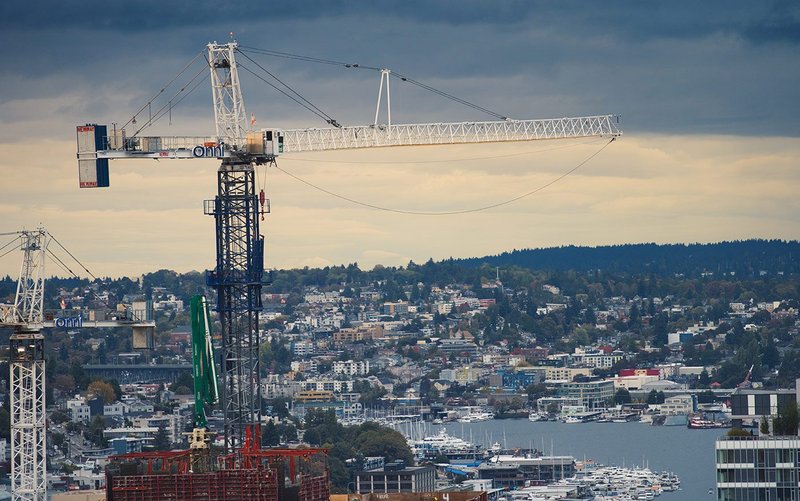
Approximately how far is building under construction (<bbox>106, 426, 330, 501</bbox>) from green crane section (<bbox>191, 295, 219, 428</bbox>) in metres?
7.82

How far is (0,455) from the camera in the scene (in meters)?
174

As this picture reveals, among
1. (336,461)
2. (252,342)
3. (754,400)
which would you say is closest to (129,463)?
(252,342)

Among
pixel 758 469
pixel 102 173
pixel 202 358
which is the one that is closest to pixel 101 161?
pixel 102 173

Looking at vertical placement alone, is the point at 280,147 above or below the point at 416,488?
above

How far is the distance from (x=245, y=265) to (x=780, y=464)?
24.8 meters

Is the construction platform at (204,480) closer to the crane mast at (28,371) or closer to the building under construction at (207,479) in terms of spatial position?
the building under construction at (207,479)

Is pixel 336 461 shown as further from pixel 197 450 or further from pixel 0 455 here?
pixel 197 450

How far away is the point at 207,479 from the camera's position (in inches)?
2776

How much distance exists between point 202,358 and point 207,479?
13172mm

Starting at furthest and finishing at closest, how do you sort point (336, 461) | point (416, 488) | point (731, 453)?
point (336, 461), point (416, 488), point (731, 453)

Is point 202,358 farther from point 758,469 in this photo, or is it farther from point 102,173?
point 758,469

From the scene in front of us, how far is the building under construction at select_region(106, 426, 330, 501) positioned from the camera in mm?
70312

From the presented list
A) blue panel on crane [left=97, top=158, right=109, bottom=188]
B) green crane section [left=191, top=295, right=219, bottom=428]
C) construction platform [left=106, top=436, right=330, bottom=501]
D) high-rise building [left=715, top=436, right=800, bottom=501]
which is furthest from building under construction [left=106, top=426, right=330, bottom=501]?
blue panel on crane [left=97, top=158, right=109, bottom=188]

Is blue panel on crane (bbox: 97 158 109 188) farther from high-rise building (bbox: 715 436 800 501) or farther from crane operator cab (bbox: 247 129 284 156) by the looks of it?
high-rise building (bbox: 715 436 800 501)
